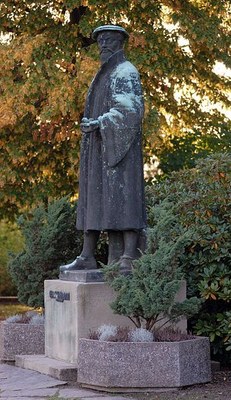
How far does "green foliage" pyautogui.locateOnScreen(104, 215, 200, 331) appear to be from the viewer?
8.98 m

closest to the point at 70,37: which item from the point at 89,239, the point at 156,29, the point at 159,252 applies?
the point at 156,29

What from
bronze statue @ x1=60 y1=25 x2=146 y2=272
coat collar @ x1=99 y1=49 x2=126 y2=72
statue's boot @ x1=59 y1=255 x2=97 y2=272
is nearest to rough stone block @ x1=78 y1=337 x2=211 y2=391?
bronze statue @ x1=60 y1=25 x2=146 y2=272

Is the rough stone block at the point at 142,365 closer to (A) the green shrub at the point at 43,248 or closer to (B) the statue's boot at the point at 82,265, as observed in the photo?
(B) the statue's boot at the point at 82,265

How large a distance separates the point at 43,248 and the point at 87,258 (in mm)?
1567

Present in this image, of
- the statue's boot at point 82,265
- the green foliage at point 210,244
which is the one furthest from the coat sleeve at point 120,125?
the statue's boot at point 82,265

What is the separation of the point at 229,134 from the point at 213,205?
9.86m

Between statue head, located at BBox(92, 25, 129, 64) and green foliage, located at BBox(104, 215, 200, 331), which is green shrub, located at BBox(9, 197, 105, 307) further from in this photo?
green foliage, located at BBox(104, 215, 200, 331)

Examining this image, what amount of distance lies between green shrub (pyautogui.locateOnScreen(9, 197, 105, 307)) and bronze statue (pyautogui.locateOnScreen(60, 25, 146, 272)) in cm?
145

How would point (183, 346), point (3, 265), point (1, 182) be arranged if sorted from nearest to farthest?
point (183, 346)
point (1, 182)
point (3, 265)

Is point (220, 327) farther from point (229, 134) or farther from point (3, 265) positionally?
point (3, 265)

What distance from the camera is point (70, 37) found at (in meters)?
19.5

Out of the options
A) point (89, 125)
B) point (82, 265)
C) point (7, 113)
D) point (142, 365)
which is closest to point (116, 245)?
point (82, 265)

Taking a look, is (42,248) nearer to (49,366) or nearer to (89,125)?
(49,366)

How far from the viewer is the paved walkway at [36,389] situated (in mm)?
8719
